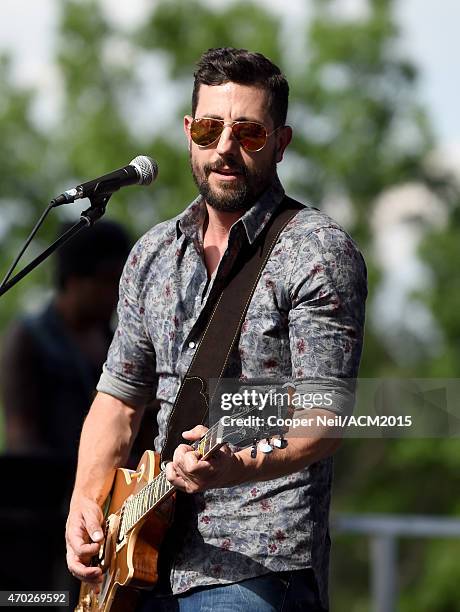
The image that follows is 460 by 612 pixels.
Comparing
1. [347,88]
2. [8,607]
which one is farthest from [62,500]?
[347,88]

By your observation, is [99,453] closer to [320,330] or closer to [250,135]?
[320,330]

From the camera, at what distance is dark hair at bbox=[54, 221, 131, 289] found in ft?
19.0

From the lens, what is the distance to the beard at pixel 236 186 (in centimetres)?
317

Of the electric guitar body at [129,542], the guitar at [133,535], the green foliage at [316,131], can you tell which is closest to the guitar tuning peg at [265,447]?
the guitar at [133,535]

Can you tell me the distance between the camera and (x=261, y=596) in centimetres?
290

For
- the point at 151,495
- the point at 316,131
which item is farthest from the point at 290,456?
the point at 316,131

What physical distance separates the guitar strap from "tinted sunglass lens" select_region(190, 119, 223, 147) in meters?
0.27

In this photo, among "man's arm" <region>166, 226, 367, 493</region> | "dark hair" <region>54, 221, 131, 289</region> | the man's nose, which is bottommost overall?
"man's arm" <region>166, 226, 367, 493</region>

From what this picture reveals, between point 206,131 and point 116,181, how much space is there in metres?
0.28

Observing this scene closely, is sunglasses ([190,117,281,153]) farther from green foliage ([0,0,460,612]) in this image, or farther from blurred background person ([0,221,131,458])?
green foliage ([0,0,460,612])

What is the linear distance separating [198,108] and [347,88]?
68.8 ft

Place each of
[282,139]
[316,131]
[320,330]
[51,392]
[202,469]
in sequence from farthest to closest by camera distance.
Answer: [316,131] → [51,392] → [282,139] → [320,330] → [202,469]

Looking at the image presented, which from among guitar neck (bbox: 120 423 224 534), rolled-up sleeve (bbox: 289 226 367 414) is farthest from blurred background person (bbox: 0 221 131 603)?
rolled-up sleeve (bbox: 289 226 367 414)

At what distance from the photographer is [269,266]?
10.0 feet
